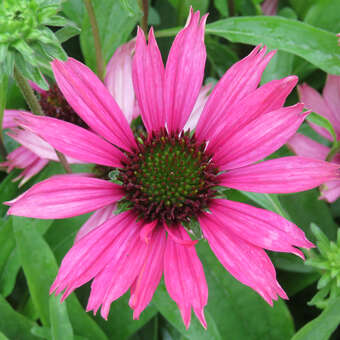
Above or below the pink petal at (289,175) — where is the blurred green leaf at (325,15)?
above

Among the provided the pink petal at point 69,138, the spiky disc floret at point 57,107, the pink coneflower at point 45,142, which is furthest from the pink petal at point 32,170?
the pink petal at point 69,138

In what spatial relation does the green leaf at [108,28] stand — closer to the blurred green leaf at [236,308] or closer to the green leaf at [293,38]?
the green leaf at [293,38]

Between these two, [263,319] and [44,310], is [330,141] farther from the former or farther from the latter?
[44,310]

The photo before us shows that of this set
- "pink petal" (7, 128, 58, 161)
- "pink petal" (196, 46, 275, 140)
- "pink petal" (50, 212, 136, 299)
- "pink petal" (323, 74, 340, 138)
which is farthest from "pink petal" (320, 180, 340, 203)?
"pink petal" (7, 128, 58, 161)

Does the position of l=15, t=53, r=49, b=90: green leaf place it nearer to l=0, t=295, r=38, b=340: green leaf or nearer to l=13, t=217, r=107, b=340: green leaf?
l=13, t=217, r=107, b=340: green leaf

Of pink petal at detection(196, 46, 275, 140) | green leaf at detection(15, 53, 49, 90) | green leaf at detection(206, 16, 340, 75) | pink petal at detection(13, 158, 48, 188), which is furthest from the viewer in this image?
pink petal at detection(13, 158, 48, 188)

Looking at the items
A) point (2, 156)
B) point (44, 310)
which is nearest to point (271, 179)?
point (44, 310)

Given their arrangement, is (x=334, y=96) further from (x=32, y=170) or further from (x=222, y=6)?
(x=32, y=170)
